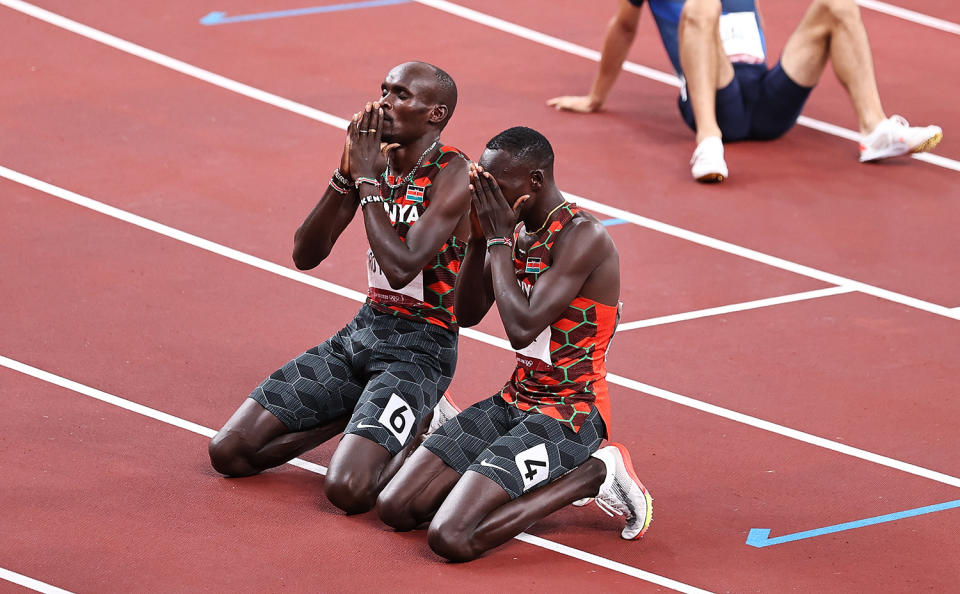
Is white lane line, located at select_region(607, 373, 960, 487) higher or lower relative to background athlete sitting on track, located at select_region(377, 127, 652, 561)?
lower

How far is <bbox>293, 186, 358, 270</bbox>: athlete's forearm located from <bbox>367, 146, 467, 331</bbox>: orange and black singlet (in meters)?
0.15

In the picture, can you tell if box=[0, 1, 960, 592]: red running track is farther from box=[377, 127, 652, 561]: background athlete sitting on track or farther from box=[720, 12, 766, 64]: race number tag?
box=[720, 12, 766, 64]: race number tag

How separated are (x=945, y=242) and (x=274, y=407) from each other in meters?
4.28

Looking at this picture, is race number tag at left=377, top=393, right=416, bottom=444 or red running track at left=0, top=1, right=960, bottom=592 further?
race number tag at left=377, top=393, right=416, bottom=444

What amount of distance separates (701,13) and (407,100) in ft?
12.8

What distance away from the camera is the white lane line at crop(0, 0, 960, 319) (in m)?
7.25

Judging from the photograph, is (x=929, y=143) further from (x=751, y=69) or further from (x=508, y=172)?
(x=508, y=172)

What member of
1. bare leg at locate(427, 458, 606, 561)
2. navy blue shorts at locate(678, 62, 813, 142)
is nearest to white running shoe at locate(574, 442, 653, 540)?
bare leg at locate(427, 458, 606, 561)

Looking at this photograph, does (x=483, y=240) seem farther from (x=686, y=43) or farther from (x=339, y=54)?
(x=339, y=54)

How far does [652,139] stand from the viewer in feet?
29.9

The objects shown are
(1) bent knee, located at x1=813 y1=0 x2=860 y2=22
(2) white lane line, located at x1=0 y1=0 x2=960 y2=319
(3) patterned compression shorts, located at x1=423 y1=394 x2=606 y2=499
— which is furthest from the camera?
(1) bent knee, located at x1=813 y1=0 x2=860 y2=22

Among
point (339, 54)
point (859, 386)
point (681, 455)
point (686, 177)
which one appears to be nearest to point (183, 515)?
point (681, 455)

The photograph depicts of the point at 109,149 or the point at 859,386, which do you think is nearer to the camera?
the point at 859,386

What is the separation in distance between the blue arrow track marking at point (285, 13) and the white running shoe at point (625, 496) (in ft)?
20.4
